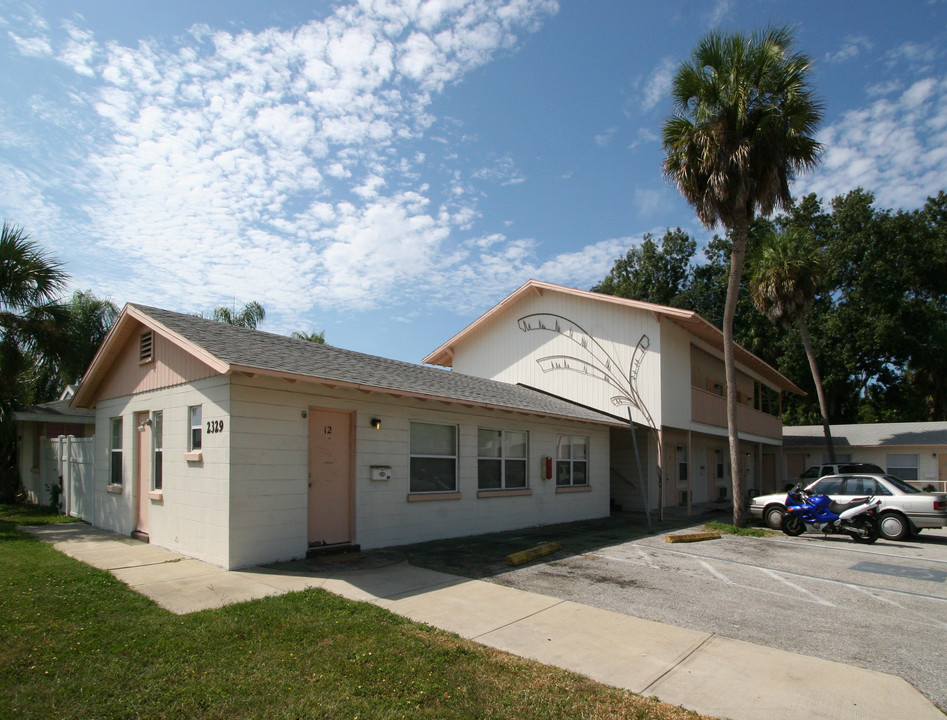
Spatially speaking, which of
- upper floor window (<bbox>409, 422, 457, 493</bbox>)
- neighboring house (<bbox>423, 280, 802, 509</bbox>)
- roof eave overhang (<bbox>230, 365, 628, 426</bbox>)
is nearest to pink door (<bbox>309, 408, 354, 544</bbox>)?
roof eave overhang (<bbox>230, 365, 628, 426</bbox>)

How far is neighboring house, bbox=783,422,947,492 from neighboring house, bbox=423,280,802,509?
9.61 metres

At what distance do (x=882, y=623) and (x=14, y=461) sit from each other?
22.6 meters

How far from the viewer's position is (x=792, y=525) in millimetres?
15508

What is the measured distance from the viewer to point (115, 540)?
11.7 m

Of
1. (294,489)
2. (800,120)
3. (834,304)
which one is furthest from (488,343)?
(834,304)

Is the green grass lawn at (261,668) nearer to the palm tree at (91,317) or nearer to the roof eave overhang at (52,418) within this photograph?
the roof eave overhang at (52,418)

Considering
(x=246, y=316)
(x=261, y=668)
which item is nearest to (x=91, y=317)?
(x=246, y=316)

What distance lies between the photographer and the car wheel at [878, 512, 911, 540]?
48.4ft

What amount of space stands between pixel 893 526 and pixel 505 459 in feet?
31.2

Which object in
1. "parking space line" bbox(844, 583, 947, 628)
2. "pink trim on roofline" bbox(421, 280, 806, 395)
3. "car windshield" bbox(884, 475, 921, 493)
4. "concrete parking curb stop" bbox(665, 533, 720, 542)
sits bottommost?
"concrete parking curb stop" bbox(665, 533, 720, 542)

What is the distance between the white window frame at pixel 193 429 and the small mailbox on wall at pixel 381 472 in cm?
297

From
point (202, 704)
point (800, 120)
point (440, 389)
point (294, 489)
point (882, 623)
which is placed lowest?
point (882, 623)

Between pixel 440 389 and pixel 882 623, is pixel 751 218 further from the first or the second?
pixel 882 623

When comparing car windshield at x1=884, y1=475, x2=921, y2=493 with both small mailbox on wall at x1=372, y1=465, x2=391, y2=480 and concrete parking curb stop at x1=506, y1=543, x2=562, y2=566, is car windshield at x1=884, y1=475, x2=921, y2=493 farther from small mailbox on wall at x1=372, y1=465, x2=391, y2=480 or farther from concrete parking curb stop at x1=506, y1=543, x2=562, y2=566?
small mailbox on wall at x1=372, y1=465, x2=391, y2=480
